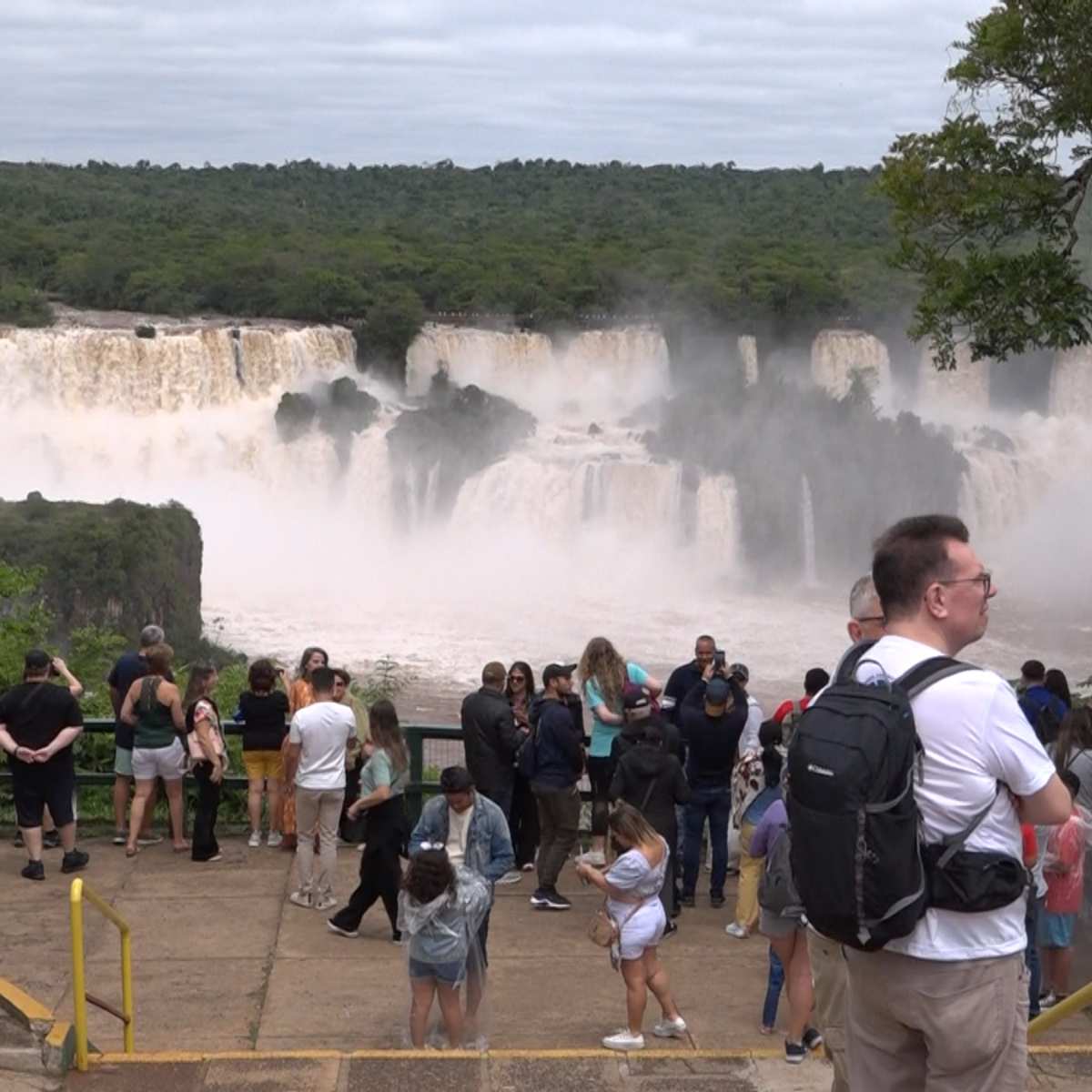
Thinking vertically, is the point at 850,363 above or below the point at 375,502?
above

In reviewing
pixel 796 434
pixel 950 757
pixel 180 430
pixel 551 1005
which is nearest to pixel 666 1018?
pixel 551 1005

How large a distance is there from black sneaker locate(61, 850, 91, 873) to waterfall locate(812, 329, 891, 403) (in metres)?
44.0

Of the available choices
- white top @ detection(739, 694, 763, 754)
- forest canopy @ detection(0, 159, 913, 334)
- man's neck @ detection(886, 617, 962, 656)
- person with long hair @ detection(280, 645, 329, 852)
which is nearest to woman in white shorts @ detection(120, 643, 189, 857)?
person with long hair @ detection(280, 645, 329, 852)

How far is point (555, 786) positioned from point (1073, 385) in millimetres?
44475

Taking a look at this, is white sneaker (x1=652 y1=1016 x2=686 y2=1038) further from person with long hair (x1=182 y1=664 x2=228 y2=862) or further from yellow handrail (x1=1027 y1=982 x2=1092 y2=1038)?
person with long hair (x1=182 y1=664 x2=228 y2=862)

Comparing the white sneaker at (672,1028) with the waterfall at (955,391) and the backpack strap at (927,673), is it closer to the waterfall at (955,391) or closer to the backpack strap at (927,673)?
the backpack strap at (927,673)

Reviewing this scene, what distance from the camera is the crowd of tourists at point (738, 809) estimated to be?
3672mm

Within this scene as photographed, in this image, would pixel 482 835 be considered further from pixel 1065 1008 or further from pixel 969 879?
pixel 969 879

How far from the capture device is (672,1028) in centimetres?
752

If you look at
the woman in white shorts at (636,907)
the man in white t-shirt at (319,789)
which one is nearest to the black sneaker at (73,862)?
the man in white t-shirt at (319,789)

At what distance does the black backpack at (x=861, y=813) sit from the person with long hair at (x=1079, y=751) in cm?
452

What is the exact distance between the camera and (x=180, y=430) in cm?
4406

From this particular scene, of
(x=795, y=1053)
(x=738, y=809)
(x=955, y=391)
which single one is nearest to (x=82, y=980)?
(x=795, y=1053)

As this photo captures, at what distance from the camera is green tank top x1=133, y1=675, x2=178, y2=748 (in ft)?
33.1
